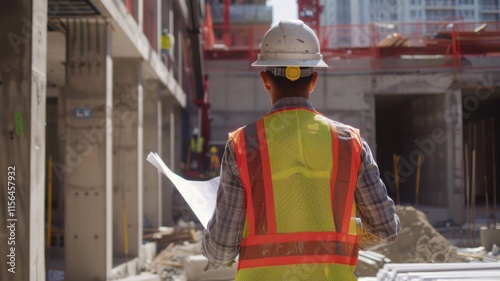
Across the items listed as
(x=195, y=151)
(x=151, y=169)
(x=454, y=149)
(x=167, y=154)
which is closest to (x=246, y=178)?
(x=151, y=169)

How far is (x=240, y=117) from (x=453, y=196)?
680cm

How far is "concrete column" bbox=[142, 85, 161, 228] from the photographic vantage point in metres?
13.5

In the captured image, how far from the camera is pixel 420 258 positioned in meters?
10.5

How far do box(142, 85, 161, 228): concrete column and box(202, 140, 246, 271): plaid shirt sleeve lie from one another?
1152 centimetres

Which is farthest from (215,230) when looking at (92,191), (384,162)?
(384,162)

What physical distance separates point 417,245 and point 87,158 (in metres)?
5.91

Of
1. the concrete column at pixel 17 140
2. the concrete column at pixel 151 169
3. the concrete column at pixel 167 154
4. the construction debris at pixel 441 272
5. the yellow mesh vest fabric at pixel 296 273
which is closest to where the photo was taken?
the yellow mesh vest fabric at pixel 296 273

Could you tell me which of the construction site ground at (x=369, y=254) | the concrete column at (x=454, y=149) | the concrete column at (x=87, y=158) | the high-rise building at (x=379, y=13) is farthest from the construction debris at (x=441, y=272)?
the high-rise building at (x=379, y=13)

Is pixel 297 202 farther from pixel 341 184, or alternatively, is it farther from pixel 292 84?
pixel 292 84

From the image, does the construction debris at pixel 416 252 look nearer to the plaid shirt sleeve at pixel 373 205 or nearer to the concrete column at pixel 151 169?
the plaid shirt sleeve at pixel 373 205

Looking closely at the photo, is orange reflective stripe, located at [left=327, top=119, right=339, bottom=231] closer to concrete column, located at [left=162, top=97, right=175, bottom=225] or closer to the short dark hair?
the short dark hair

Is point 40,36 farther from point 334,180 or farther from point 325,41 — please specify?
point 325,41

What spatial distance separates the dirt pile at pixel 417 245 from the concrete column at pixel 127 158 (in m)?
4.16

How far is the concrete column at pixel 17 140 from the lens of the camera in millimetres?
4879
